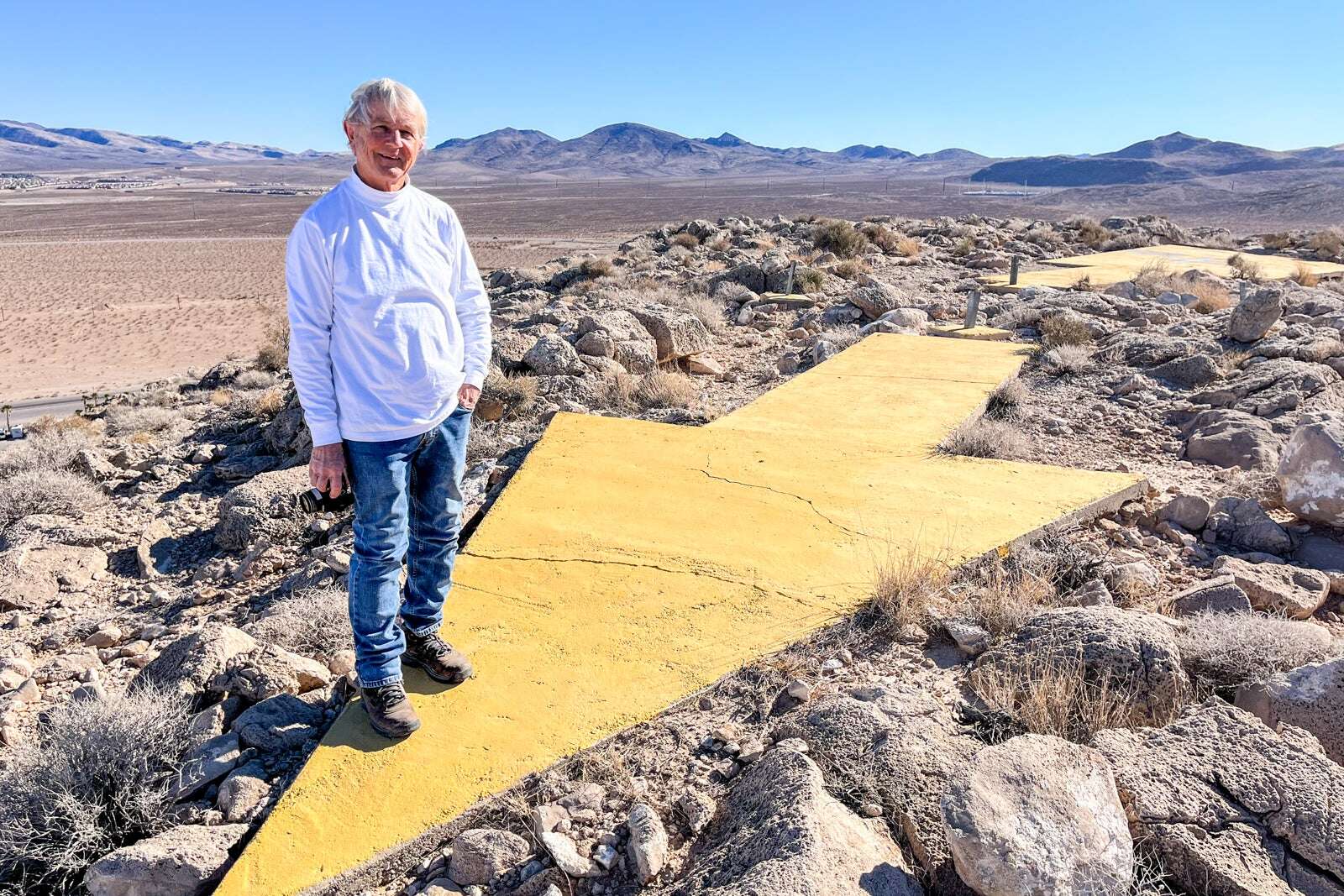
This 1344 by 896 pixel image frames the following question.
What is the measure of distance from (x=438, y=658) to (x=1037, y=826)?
5.93 feet

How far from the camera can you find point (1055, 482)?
448cm

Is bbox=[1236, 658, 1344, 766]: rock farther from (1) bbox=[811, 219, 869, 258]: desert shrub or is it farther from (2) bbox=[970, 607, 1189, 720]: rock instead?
(1) bbox=[811, 219, 869, 258]: desert shrub

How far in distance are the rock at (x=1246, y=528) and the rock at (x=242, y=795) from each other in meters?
4.21

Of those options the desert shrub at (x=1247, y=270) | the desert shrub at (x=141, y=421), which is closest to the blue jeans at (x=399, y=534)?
the desert shrub at (x=141, y=421)

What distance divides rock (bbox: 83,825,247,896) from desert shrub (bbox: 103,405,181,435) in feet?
26.9

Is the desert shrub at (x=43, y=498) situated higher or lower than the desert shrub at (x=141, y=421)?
higher

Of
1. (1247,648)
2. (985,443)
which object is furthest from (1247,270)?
(1247,648)

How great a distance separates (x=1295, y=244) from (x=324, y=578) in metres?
24.7

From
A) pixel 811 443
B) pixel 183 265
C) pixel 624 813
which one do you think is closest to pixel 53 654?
pixel 624 813

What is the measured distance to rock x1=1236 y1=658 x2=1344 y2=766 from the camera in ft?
8.18

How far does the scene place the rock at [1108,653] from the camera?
2.70 metres

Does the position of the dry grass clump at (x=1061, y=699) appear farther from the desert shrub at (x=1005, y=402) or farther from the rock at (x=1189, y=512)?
the desert shrub at (x=1005, y=402)

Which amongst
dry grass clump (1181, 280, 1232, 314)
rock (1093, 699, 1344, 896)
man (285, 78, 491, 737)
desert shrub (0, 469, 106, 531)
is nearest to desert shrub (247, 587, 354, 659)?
man (285, 78, 491, 737)

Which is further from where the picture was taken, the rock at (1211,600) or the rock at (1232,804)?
the rock at (1211,600)
